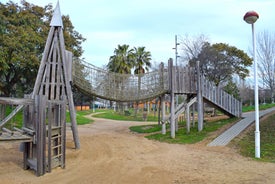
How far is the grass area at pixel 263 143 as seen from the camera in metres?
9.26

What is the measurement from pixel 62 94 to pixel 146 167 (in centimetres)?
465

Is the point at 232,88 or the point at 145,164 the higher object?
the point at 232,88

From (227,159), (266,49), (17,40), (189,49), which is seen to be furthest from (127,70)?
(227,159)

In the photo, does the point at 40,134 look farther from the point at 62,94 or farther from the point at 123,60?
the point at 123,60

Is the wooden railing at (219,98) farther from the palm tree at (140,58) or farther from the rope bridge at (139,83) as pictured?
the palm tree at (140,58)

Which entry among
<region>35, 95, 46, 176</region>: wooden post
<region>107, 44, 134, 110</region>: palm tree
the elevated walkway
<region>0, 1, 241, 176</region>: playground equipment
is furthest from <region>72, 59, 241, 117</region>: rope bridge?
<region>107, 44, 134, 110</region>: palm tree

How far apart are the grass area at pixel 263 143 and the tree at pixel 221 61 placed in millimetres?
12443

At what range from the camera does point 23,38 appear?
1714 centimetres

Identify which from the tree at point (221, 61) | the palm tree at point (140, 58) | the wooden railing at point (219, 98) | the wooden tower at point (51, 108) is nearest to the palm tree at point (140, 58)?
the palm tree at point (140, 58)

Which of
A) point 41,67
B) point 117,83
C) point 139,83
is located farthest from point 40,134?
point 139,83

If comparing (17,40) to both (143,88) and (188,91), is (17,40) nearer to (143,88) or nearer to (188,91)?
(143,88)

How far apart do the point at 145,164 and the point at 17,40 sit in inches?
520

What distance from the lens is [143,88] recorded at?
14.3m

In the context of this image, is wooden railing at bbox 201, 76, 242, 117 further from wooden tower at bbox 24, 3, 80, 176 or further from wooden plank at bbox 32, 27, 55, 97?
wooden plank at bbox 32, 27, 55, 97
